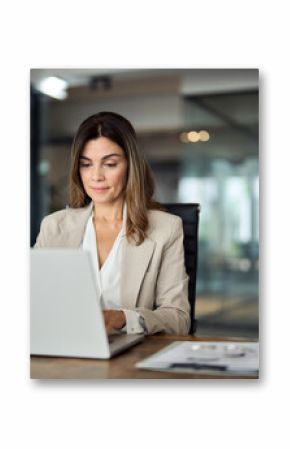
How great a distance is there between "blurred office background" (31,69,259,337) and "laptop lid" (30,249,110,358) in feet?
0.98

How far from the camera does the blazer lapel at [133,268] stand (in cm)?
181

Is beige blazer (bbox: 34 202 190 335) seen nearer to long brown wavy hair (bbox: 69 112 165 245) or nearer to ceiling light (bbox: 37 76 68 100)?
long brown wavy hair (bbox: 69 112 165 245)

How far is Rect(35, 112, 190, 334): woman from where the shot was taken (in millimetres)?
1790

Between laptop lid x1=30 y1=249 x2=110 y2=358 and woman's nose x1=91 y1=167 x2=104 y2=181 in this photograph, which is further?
woman's nose x1=91 y1=167 x2=104 y2=181

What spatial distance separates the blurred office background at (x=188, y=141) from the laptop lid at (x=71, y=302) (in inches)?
11.8

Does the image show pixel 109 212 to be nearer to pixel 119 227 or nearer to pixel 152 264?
pixel 119 227

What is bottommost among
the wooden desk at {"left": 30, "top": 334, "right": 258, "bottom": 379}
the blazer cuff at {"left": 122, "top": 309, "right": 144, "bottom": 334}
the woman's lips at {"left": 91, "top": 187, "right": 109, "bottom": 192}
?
the wooden desk at {"left": 30, "top": 334, "right": 258, "bottom": 379}

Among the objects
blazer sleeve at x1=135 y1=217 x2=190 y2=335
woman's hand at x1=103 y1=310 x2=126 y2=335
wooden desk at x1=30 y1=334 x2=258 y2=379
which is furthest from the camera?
blazer sleeve at x1=135 y1=217 x2=190 y2=335

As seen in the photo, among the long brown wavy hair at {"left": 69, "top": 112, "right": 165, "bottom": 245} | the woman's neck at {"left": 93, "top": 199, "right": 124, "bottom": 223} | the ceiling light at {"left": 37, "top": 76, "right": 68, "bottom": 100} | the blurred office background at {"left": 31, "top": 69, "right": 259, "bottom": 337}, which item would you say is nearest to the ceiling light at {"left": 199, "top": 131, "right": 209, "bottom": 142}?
the blurred office background at {"left": 31, "top": 69, "right": 259, "bottom": 337}

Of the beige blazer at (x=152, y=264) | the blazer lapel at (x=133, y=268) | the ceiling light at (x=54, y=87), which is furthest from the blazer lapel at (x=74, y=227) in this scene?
the ceiling light at (x=54, y=87)

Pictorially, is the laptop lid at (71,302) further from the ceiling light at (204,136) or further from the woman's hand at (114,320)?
the ceiling light at (204,136)

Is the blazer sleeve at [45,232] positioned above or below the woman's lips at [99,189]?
below
